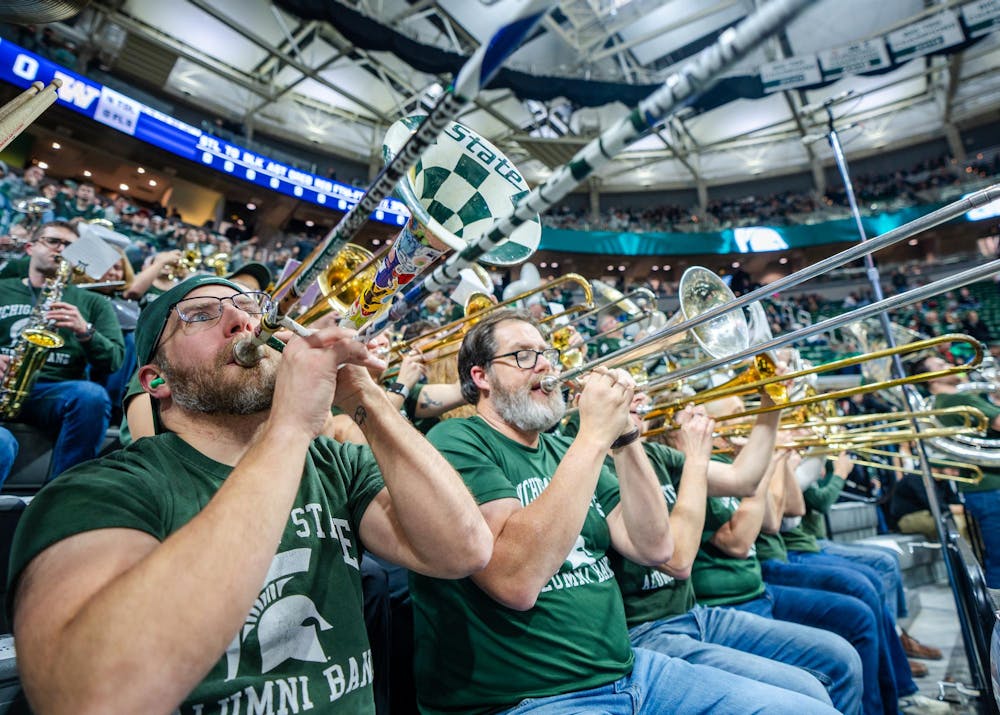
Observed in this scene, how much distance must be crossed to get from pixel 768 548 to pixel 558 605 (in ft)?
7.36

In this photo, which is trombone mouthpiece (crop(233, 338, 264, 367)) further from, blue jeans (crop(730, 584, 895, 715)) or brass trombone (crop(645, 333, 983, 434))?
blue jeans (crop(730, 584, 895, 715))

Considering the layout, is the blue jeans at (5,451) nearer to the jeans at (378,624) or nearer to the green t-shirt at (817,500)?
the jeans at (378,624)

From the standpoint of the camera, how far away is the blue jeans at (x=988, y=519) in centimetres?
361

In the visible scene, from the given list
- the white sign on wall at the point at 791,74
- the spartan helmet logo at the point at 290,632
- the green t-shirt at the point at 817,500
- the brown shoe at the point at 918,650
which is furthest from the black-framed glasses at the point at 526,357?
the white sign on wall at the point at 791,74

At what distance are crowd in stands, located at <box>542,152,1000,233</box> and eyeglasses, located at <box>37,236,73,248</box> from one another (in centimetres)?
1594

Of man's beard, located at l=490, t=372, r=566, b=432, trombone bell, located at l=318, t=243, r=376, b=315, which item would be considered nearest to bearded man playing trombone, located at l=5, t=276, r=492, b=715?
A: trombone bell, located at l=318, t=243, r=376, b=315

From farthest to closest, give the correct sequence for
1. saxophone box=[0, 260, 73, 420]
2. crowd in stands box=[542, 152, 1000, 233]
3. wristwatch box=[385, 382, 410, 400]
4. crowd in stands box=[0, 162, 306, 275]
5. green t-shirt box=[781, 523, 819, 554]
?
crowd in stands box=[542, 152, 1000, 233]
crowd in stands box=[0, 162, 306, 275]
green t-shirt box=[781, 523, 819, 554]
wristwatch box=[385, 382, 410, 400]
saxophone box=[0, 260, 73, 420]

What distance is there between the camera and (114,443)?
304 centimetres

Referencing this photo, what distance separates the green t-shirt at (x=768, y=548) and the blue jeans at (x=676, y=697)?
1.87m

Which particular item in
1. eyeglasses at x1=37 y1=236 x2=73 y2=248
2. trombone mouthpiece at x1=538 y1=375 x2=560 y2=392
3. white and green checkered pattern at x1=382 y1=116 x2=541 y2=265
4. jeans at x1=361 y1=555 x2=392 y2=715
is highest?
eyeglasses at x1=37 y1=236 x2=73 y2=248

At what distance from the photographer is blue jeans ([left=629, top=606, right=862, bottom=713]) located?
1661 mm

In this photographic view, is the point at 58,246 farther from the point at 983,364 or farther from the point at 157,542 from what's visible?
the point at 983,364

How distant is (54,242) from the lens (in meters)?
2.97

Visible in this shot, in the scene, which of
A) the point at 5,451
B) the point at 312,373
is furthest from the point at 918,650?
the point at 5,451
